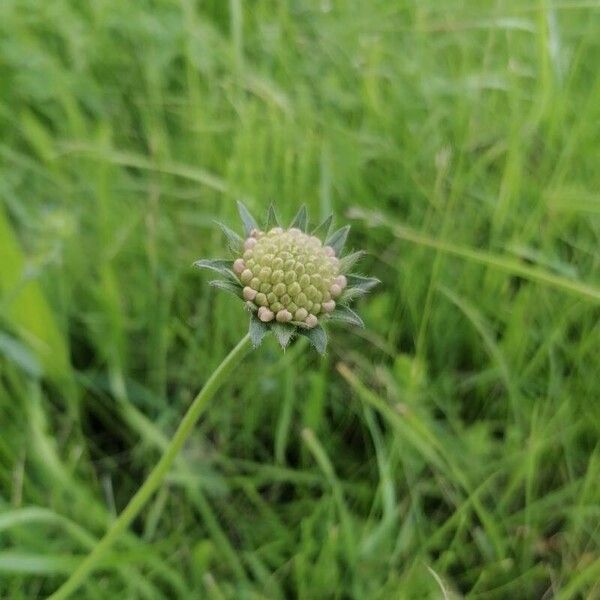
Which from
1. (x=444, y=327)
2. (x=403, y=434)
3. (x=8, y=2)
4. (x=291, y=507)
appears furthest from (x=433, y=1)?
(x=291, y=507)

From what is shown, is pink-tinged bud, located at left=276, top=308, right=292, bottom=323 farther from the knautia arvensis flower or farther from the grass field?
the grass field

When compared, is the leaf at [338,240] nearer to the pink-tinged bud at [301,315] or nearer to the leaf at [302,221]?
the leaf at [302,221]

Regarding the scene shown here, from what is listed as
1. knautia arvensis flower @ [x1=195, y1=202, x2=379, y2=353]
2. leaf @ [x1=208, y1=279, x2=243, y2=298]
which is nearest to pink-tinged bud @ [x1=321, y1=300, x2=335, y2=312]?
knautia arvensis flower @ [x1=195, y1=202, x2=379, y2=353]

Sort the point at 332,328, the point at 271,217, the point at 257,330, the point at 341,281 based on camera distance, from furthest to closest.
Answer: the point at 332,328
the point at 271,217
the point at 341,281
the point at 257,330

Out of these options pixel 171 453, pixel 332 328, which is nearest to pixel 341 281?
pixel 171 453

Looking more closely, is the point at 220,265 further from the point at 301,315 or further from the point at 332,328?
the point at 332,328

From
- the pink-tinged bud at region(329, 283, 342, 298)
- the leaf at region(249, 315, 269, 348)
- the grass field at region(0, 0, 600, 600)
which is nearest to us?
the leaf at region(249, 315, 269, 348)

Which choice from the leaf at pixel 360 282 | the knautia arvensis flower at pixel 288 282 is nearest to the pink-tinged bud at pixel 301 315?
the knautia arvensis flower at pixel 288 282

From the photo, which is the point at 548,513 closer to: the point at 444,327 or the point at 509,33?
the point at 444,327
